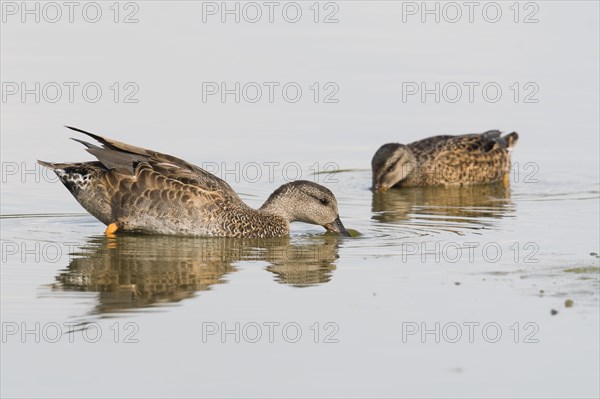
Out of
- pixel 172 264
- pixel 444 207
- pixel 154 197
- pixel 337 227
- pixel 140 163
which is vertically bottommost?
pixel 172 264

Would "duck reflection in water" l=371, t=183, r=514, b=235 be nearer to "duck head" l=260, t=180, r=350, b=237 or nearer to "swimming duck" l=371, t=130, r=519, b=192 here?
"swimming duck" l=371, t=130, r=519, b=192

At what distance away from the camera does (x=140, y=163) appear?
45.2 feet

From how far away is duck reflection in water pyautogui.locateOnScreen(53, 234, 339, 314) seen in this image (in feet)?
36.7

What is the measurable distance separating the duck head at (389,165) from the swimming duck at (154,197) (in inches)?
121

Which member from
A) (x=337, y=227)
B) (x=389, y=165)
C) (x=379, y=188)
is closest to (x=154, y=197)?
(x=337, y=227)

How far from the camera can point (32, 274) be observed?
11.8 m

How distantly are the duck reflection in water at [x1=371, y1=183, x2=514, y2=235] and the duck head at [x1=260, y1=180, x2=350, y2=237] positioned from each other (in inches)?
31.8

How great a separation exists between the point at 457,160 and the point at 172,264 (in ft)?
22.1

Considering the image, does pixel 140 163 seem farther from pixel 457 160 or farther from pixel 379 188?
pixel 457 160

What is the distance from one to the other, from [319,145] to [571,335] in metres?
8.81

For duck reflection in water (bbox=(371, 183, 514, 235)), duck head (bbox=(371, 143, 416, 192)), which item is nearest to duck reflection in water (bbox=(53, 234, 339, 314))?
duck reflection in water (bbox=(371, 183, 514, 235))

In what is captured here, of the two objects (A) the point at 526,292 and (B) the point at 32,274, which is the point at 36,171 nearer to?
(B) the point at 32,274

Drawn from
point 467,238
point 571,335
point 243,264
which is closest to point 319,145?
point 467,238

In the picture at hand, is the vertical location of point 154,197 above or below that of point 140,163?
below
